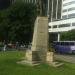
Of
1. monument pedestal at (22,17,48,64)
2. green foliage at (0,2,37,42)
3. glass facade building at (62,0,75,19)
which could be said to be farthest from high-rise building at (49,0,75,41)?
monument pedestal at (22,17,48,64)

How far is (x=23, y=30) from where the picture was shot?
6225 cm

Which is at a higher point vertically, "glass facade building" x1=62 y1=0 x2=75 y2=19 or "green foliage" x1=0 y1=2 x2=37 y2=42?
"glass facade building" x1=62 y1=0 x2=75 y2=19

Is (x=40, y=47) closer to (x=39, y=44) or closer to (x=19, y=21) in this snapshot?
(x=39, y=44)

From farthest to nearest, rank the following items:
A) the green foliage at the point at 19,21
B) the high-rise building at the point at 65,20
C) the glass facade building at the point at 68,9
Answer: the glass facade building at the point at 68,9, the high-rise building at the point at 65,20, the green foliage at the point at 19,21

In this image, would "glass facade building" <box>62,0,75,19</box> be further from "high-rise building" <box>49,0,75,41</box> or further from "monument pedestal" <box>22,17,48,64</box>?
"monument pedestal" <box>22,17,48,64</box>

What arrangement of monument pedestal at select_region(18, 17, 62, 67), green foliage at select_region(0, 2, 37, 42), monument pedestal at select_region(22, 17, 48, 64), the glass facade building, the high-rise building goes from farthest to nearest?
the glass facade building
the high-rise building
green foliage at select_region(0, 2, 37, 42)
monument pedestal at select_region(22, 17, 48, 64)
monument pedestal at select_region(18, 17, 62, 67)

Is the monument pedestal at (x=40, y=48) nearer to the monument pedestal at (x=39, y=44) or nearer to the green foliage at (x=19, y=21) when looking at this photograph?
the monument pedestal at (x=39, y=44)

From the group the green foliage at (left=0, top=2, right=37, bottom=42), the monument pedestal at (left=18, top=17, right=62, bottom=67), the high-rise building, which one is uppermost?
the high-rise building

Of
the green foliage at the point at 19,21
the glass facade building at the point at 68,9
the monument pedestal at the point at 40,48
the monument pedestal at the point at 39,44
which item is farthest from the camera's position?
the glass facade building at the point at 68,9

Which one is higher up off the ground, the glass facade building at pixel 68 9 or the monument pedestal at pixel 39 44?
the glass facade building at pixel 68 9

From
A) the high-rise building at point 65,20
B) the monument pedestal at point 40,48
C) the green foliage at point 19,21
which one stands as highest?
the high-rise building at point 65,20

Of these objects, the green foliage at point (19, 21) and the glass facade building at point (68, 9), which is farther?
the glass facade building at point (68, 9)

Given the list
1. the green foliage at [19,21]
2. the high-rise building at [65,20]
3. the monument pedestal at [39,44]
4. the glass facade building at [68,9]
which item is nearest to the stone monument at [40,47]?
the monument pedestal at [39,44]

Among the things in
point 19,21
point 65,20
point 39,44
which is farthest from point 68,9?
point 39,44
